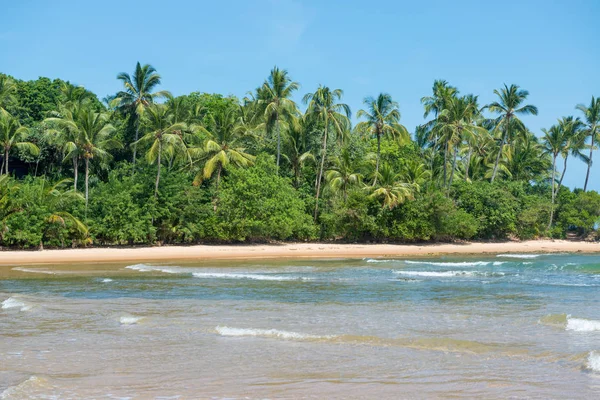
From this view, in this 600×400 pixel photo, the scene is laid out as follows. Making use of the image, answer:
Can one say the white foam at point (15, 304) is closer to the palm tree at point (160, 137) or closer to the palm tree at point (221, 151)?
the palm tree at point (160, 137)

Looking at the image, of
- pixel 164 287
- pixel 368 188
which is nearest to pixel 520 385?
pixel 164 287

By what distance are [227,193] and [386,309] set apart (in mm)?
23933

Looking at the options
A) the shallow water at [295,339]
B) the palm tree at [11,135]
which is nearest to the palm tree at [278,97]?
the palm tree at [11,135]

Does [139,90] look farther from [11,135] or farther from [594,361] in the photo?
[594,361]

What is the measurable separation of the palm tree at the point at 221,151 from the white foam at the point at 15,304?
2313 cm

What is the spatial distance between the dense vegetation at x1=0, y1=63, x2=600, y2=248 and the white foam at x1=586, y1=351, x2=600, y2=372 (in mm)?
28118

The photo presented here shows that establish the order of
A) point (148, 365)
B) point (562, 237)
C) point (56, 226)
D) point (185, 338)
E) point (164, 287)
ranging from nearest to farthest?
point (148, 365) → point (185, 338) → point (164, 287) → point (56, 226) → point (562, 237)

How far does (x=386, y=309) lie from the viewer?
1313 cm

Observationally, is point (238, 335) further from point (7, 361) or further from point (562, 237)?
point (562, 237)

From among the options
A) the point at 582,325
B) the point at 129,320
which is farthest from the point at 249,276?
the point at 582,325

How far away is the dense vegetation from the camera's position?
33125mm

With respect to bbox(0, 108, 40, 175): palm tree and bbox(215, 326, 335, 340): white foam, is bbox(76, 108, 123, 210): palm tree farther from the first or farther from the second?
bbox(215, 326, 335, 340): white foam

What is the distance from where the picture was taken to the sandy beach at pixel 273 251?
2866cm

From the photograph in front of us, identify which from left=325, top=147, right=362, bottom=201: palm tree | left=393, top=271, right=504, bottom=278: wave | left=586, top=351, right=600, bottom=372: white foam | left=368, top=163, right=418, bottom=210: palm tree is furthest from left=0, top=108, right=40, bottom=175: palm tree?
left=586, top=351, right=600, bottom=372: white foam
